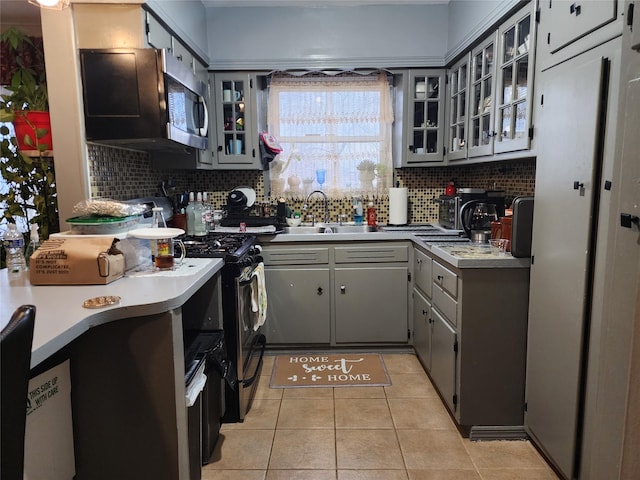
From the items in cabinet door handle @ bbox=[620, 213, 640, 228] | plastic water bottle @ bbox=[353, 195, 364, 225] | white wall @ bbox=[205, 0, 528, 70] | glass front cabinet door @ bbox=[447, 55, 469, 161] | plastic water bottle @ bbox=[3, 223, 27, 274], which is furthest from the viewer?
plastic water bottle @ bbox=[353, 195, 364, 225]

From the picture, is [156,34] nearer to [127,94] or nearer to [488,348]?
[127,94]

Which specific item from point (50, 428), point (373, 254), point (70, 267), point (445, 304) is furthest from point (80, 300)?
point (373, 254)

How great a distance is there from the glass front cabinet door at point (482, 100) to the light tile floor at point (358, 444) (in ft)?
5.11

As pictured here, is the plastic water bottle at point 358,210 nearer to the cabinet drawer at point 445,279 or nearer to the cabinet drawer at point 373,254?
the cabinet drawer at point 373,254

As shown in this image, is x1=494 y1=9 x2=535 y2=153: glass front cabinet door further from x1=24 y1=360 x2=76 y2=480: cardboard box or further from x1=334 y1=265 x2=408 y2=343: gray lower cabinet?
x1=24 y1=360 x2=76 y2=480: cardboard box

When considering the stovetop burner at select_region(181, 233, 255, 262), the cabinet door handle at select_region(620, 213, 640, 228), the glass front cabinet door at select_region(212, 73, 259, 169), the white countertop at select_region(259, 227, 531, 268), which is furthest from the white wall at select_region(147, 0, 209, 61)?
the cabinet door handle at select_region(620, 213, 640, 228)

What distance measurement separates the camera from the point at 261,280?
2537 millimetres

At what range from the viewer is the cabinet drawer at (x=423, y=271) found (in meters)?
2.61

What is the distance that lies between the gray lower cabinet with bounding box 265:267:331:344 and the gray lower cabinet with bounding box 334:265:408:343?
103 millimetres

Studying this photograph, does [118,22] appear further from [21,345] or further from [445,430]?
[445,430]

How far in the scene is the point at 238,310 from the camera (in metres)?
2.18

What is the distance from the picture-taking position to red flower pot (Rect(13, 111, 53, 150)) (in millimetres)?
1970

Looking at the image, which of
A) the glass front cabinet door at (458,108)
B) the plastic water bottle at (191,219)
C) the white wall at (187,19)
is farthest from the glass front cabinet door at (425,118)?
the plastic water bottle at (191,219)

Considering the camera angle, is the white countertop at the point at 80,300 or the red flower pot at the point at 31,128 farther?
the red flower pot at the point at 31,128
